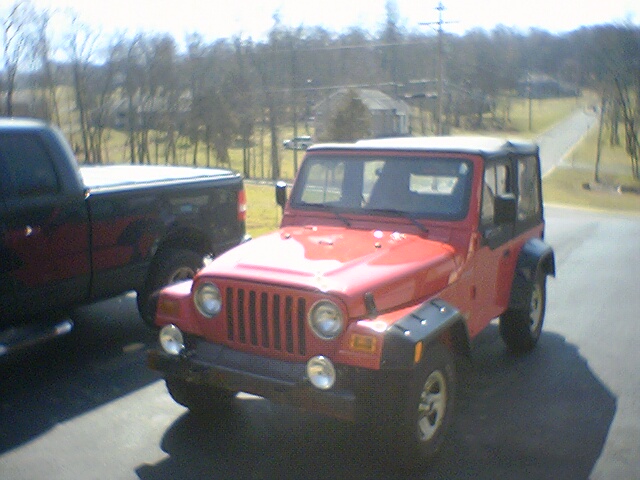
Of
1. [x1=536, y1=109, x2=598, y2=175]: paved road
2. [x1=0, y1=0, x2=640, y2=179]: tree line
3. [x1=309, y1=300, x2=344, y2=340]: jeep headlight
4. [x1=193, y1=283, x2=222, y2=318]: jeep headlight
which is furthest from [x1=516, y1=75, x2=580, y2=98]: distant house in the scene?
[x1=309, y1=300, x2=344, y2=340]: jeep headlight

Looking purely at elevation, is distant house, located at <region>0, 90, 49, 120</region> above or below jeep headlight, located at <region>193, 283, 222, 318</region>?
above

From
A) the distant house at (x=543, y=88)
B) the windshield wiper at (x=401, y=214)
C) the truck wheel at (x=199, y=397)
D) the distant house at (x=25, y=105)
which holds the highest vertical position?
the distant house at (x=543, y=88)

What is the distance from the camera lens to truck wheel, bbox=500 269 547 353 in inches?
246

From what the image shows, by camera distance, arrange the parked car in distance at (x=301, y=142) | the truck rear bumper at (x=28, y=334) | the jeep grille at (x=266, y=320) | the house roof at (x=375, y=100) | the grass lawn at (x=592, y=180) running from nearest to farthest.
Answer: the jeep grille at (x=266, y=320) → the truck rear bumper at (x=28, y=334) → the house roof at (x=375, y=100) → the parked car in distance at (x=301, y=142) → the grass lawn at (x=592, y=180)

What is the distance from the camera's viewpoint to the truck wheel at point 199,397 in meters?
4.67

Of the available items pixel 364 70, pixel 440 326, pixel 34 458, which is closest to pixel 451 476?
pixel 440 326

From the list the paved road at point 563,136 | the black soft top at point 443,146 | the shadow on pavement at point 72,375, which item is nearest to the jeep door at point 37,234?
the shadow on pavement at point 72,375

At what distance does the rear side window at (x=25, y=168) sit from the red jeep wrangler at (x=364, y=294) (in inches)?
69.5

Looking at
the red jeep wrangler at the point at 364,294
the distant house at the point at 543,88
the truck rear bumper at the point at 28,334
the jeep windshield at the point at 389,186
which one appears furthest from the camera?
the distant house at the point at 543,88

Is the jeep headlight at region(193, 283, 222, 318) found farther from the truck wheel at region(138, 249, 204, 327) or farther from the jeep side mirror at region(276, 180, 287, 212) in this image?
the truck wheel at region(138, 249, 204, 327)

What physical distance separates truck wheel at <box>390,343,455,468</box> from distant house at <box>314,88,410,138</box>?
2366cm

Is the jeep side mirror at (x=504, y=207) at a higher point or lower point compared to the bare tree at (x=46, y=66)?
lower

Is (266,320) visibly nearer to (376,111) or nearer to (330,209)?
(330,209)

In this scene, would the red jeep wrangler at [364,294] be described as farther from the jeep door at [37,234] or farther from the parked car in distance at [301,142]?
the parked car in distance at [301,142]
